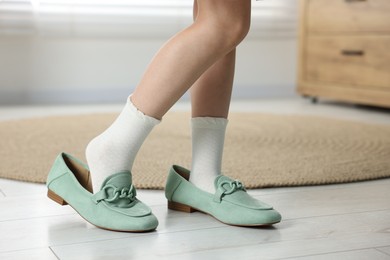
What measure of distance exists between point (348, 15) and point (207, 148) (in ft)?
6.82

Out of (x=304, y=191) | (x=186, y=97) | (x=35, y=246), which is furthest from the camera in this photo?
(x=186, y=97)

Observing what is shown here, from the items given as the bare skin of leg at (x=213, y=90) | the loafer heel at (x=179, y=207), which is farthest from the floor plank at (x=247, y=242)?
the bare skin of leg at (x=213, y=90)

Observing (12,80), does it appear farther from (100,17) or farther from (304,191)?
(304,191)

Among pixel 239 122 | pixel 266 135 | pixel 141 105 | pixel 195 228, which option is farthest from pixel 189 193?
pixel 239 122

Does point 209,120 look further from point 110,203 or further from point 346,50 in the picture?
point 346,50

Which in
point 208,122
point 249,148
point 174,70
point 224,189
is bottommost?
point 249,148

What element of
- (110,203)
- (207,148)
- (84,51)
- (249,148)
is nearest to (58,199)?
(110,203)

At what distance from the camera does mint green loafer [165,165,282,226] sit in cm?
113

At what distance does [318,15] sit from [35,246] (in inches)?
99.3

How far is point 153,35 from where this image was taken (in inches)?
137

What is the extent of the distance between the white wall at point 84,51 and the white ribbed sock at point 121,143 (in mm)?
2258

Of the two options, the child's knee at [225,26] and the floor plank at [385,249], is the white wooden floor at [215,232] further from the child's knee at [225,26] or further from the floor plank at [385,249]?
the child's knee at [225,26]

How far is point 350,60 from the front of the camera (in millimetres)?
3137

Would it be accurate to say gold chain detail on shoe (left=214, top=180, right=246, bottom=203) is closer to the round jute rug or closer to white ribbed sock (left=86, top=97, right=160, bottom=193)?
white ribbed sock (left=86, top=97, right=160, bottom=193)
